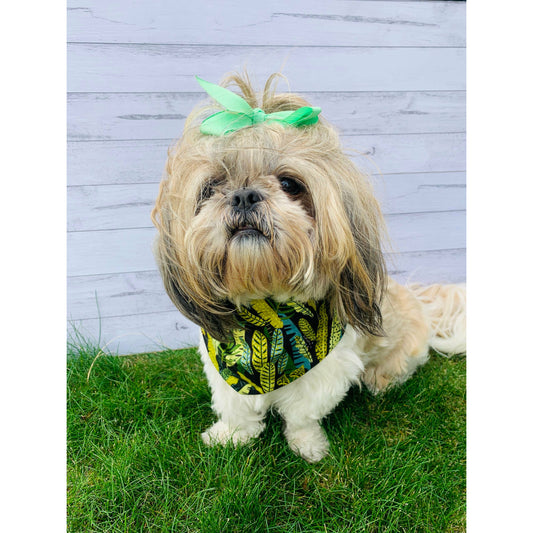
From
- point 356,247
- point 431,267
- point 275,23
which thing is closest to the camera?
point 356,247

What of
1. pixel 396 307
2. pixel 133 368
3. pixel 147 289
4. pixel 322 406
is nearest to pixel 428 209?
pixel 396 307

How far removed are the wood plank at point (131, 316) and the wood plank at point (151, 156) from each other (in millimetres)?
431

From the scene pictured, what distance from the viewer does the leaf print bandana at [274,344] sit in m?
1.31

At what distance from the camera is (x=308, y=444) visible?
4.98 ft

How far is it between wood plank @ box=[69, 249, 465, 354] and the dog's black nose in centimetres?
114

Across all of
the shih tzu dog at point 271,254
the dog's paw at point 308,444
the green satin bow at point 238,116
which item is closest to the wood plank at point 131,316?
the shih tzu dog at point 271,254

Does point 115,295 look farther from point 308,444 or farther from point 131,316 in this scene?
point 308,444

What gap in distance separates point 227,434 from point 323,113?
1.36 m

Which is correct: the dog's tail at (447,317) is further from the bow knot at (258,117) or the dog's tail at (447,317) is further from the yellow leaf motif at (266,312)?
the bow knot at (258,117)

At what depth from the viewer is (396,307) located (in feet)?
5.76

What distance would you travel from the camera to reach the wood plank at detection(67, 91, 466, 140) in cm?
182

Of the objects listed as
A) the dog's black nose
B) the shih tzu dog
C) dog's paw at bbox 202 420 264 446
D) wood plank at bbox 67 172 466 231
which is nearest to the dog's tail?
wood plank at bbox 67 172 466 231

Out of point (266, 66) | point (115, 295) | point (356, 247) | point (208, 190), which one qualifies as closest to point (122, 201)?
point (115, 295)

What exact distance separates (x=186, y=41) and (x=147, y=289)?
1.05 m
